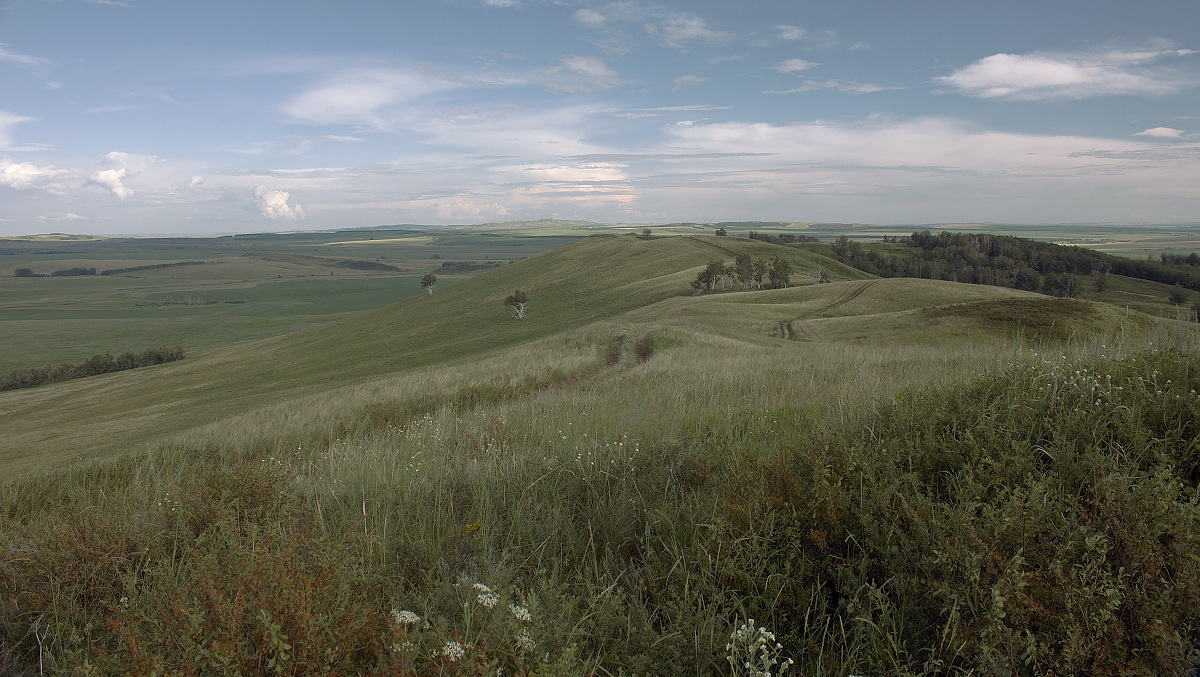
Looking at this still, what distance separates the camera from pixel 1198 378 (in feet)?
11.5

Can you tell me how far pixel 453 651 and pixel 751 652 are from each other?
1.06 m

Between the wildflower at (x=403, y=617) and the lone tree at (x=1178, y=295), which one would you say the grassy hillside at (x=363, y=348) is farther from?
the lone tree at (x=1178, y=295)

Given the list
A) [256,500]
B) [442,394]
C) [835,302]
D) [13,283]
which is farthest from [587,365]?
[13,283]

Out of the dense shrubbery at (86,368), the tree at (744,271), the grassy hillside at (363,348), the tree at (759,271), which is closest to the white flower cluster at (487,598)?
the grassy hillside at (363,348)

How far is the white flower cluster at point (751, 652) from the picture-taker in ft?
6.46

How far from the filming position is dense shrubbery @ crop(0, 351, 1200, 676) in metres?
1.99

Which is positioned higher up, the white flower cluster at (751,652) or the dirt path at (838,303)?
the white flower cluster at (751,652)

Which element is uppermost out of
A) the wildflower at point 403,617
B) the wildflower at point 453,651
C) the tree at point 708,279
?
the wildflower at point 453,651

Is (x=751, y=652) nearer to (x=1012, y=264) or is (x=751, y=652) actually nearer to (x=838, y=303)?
(x=838, y=303)

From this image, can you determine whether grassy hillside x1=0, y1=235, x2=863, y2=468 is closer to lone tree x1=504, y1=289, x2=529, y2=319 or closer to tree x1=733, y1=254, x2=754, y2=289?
lone tree x1=504, y1=289, x2=529, y2=319

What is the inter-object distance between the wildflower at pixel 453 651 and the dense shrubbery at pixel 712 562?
0.03 m

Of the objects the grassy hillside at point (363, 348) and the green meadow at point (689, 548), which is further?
the grassy hillside at point (363, 348)

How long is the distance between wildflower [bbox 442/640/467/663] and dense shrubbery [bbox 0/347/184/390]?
296 feet

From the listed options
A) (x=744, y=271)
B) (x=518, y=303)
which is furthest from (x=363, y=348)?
(x=744, y=271)
